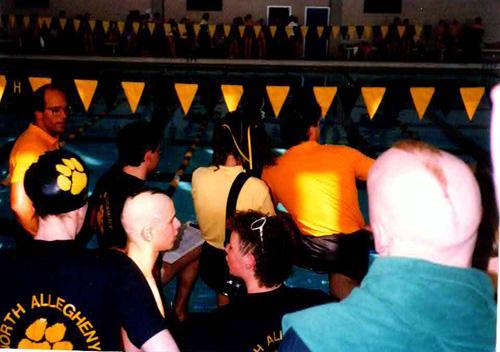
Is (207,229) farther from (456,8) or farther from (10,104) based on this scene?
(456,8)

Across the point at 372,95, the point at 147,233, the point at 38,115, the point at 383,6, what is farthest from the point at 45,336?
the point at 383,6

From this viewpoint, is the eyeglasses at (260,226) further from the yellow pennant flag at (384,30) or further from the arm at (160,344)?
the yellow pennant flag at (384,30)

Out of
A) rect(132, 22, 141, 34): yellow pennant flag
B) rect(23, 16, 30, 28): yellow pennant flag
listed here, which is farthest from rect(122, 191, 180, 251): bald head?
rect(23, 16, 30, 28): yellow pennant flag

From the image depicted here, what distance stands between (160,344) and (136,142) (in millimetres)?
1415

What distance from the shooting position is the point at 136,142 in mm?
2838

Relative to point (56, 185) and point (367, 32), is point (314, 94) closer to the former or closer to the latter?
point (56, 185)

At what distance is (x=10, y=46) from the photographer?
15.2 metres

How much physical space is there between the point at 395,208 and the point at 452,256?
0.53 ft

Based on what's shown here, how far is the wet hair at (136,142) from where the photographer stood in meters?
2.80

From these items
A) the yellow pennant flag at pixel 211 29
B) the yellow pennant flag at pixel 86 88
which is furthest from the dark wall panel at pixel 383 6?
the yellow pennant flag at pixel 86 88

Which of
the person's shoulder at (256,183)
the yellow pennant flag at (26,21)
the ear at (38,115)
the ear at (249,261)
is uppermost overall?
the yellow pennant flag at (26,21)

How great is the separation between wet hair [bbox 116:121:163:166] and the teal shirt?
5.97 feet

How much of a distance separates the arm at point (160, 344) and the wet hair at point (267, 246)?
45cm

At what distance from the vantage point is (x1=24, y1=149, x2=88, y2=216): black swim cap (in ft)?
5.92
